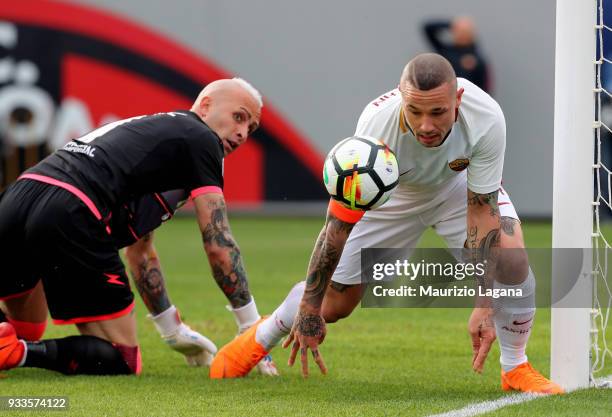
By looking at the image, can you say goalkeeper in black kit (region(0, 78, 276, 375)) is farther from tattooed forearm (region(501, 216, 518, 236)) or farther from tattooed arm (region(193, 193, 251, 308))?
tattooed forearm (region(501, 216, 518, 236))

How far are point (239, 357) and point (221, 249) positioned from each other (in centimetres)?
60

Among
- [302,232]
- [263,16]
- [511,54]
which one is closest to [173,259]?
[302,232]

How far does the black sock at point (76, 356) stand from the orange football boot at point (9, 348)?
0.06m

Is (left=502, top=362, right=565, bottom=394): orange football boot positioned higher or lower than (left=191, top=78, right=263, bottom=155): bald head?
lower

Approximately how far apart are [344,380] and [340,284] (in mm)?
532

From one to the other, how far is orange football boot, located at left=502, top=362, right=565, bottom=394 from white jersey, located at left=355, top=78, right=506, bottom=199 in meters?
0.95

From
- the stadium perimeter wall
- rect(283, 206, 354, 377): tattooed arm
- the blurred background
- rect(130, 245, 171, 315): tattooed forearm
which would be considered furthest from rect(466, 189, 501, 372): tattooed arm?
the blurred background

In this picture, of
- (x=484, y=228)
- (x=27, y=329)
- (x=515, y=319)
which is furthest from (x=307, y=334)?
(x=27, y=329)

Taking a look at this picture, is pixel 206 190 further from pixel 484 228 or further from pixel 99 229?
pixel 484 228

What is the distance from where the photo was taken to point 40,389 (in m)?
5.44

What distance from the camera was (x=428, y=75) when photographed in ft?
16.0

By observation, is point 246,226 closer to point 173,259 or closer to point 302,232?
point 302,232

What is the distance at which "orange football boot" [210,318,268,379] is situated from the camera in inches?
234

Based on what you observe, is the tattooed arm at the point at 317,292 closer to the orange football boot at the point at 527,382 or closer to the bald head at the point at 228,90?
the orange football boot at the point at 527,382
